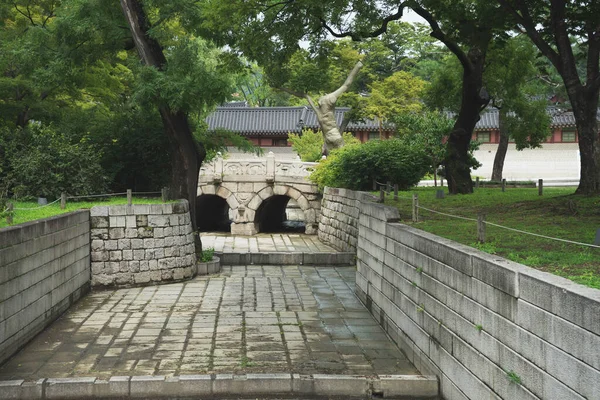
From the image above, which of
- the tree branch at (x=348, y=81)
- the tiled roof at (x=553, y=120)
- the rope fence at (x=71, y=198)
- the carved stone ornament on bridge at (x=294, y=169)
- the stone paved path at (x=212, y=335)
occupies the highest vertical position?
the tree branch at (x=348, y=81)

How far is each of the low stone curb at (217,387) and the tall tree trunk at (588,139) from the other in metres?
6.95

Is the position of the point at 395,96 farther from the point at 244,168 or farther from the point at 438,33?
the point at 438,33

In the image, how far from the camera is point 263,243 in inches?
1096

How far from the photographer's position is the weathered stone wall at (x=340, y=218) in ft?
72.3

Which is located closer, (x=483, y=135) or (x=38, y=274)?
(x=38, y=274)

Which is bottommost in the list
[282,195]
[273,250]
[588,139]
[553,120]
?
[273,250]

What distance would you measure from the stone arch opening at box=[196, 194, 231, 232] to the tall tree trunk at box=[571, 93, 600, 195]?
22.6m

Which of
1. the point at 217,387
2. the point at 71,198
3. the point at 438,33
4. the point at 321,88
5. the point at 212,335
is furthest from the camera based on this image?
the point at 321,88

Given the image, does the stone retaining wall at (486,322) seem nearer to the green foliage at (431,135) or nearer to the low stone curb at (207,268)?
the low stone curb at (207,268)

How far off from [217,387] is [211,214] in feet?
102

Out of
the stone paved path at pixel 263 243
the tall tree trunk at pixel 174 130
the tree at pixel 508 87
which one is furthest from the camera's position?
the stone paved path at pixel 263 243

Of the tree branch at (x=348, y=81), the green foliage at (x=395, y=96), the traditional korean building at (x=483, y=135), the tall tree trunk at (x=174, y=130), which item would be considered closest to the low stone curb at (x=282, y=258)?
the tall tree trunk at (x=174, y=130)

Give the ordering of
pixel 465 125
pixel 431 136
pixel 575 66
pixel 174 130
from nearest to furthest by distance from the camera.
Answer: pixel 575 66
pixel 174 130
pixel 465 125
pixel 431 136

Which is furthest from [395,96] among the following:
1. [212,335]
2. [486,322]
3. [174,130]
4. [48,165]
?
[486,322]
